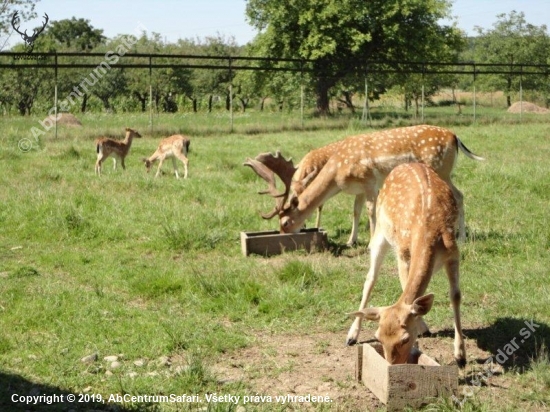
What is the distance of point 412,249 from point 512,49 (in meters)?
56.7

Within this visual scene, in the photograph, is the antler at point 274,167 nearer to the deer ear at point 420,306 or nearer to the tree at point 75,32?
the deer ear at point 420,306

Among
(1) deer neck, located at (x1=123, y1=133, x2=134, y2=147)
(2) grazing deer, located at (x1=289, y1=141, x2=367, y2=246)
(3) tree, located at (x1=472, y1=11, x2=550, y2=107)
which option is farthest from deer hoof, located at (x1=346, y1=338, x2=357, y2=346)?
(3) tree, located at (x1=472, y1=11, x2=550, y2=107)

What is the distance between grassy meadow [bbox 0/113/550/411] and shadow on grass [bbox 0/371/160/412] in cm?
2

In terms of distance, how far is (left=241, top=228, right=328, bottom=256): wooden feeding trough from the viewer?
31.6ft

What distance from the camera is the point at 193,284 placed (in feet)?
26.6

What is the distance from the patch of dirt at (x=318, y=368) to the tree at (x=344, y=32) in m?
27.4

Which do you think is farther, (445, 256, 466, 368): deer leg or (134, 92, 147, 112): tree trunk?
(134, 92, 147, 112): tree trunk

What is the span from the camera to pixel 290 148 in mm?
19375

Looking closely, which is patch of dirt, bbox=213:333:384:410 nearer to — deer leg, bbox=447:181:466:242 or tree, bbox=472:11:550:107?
deer leg, bbox=447:181:466:242

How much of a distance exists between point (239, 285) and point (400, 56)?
30.1 m

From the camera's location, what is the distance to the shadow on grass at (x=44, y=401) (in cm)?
525

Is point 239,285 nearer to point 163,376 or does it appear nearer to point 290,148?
point 163,376

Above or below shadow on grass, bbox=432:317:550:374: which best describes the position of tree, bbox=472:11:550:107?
above

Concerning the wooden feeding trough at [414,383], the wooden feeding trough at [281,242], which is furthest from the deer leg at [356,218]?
the wooden feeding trough at [414,383]
